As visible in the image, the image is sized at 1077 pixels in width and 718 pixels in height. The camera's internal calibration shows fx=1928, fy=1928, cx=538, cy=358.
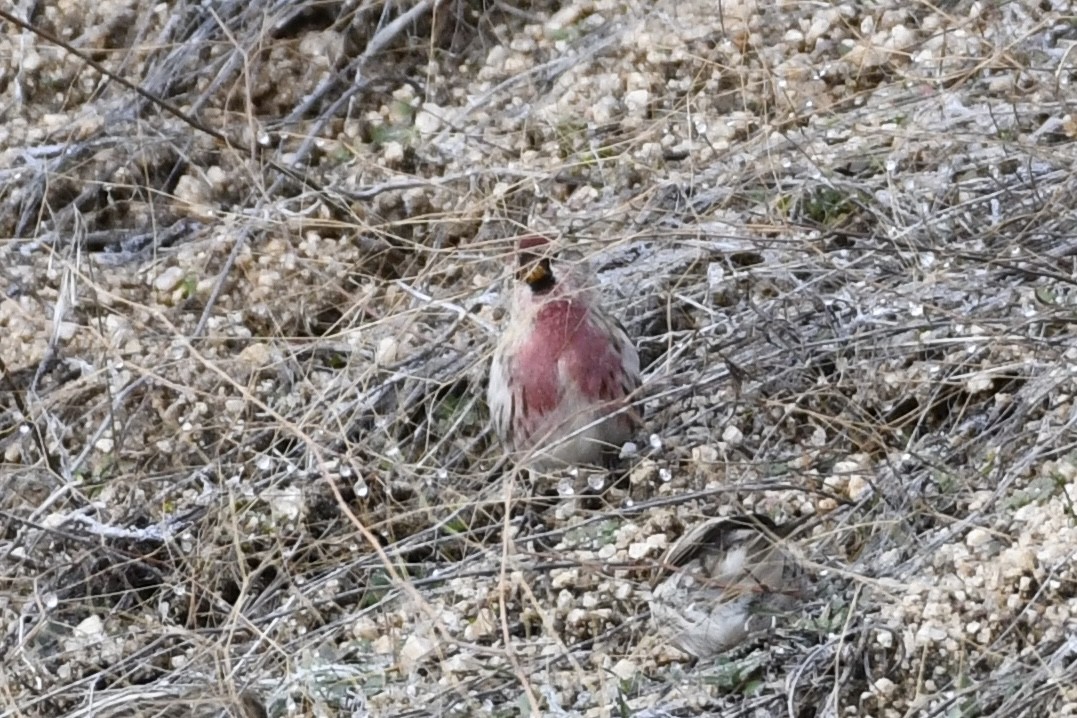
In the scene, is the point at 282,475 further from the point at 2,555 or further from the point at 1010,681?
the point at 1010,681

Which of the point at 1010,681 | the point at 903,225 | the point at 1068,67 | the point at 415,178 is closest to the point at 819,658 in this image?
the point at 1010,681

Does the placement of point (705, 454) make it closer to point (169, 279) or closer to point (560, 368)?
point (560, 368)

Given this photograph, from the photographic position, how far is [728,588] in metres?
2.77

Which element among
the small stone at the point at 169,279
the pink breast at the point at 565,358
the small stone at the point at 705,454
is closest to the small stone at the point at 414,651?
the pink breast at the point at 565,358

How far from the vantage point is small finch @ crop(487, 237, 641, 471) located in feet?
10.4

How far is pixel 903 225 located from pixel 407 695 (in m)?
1.19

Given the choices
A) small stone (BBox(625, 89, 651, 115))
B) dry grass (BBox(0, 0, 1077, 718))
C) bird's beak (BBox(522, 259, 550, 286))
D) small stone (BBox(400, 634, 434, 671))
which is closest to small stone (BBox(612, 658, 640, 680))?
dry grass (BBox(0, 0, 1077, 718))

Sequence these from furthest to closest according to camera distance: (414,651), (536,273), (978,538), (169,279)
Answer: (169,279) → (536,273) → (414,651) → (978,538)

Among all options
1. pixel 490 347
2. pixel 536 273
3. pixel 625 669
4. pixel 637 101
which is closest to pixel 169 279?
pixel 490 347

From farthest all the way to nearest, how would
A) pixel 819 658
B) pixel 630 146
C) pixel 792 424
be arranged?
pixel 630 146, pixel 792 424, pixel 819 658

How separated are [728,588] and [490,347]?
3.00 ft

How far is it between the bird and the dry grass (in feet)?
0.14

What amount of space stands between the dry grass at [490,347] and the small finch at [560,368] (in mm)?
95

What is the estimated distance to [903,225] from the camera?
335 centimetres
